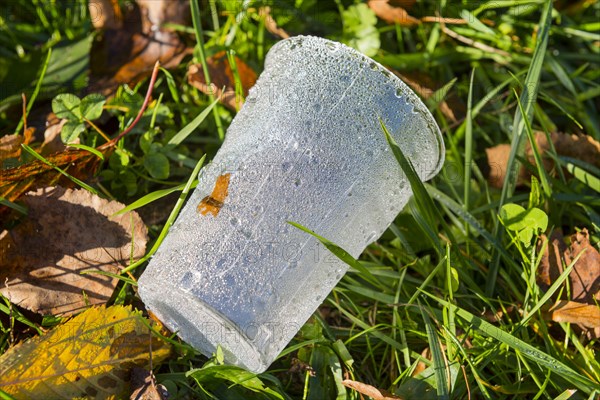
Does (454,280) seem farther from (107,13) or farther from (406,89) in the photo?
(107,13)

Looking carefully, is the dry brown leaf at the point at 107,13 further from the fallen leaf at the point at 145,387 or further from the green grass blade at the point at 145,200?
the fallen leaf at the point at 145,387

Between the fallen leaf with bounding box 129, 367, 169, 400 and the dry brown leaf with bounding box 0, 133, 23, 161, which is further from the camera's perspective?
the dry brown leaf with bounding box 0, 133, 23, 161

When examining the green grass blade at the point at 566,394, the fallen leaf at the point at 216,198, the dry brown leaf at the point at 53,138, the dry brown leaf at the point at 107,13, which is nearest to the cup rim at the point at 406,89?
the fallen leaf at the point at 216,198

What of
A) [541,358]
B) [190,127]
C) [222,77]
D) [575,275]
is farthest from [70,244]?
[575,275]

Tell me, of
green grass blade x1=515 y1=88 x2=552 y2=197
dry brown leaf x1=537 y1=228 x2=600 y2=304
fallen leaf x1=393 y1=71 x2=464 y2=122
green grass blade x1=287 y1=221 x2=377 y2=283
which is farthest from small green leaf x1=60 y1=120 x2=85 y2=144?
dry brown leaf x1=537 y1=228 x2=600 y2=304

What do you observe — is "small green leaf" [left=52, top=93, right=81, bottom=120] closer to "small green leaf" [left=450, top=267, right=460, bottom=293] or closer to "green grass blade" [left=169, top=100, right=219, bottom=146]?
"green grass blade" [left=169, top=100, right=219, bottom=146]

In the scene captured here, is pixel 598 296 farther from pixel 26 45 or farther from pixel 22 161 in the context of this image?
pixel 26 45
